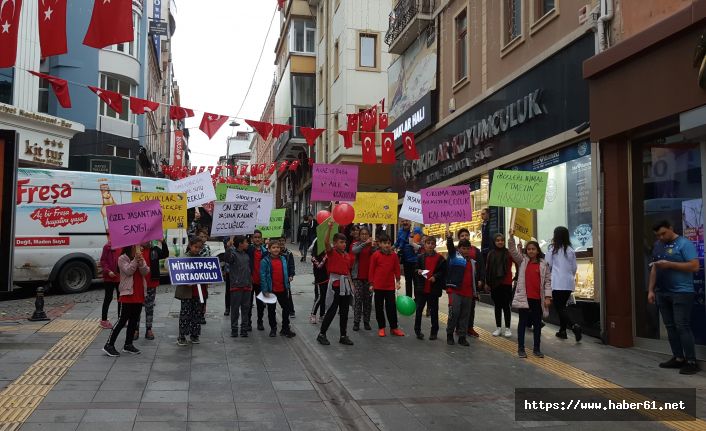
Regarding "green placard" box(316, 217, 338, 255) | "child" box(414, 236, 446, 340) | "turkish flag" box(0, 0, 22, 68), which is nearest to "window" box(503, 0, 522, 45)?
"child" box(414, 236, 446, 340)

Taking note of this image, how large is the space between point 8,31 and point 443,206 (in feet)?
23.8

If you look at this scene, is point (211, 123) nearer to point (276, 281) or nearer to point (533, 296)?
point (276, 281)

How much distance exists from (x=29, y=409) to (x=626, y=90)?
328 inches

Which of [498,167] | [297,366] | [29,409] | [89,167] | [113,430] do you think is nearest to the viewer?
[113,430]

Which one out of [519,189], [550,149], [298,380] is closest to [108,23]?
[298,380]

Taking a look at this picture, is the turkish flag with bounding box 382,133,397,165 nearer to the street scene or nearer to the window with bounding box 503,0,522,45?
the street scene

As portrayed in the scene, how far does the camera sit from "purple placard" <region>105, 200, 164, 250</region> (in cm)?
800

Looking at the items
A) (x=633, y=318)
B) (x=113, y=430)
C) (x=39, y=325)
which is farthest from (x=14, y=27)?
(x=633, y=318)

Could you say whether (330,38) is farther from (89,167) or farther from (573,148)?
Result: (573,148)

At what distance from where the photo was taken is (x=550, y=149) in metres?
11.4

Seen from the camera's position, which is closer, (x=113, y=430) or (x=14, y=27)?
(x=113, y=430)

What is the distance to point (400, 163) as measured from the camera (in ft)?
69.6

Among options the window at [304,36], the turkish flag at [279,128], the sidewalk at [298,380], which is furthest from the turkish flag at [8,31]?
the window at [304,36]

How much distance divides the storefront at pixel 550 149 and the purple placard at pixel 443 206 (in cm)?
184
